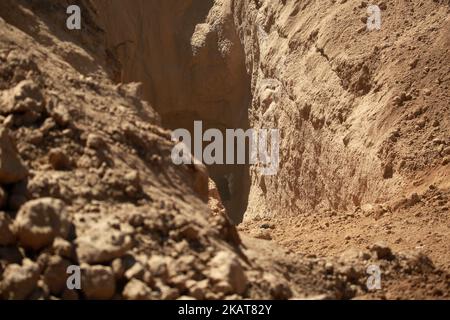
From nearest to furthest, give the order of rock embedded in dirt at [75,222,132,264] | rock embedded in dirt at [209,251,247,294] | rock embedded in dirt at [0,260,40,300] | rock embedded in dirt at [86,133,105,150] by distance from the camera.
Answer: rock embedded in dirt at [0,260,40,300] → rock embedded in dirt at [75,222,132,264] → rock embedded in dirt at [209,251,247,294] → rock embedded in dirt at [86,133,105,150]

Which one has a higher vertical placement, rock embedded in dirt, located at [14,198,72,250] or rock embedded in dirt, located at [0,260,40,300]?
rock embedded in dirt, located at [14,198,72,250]

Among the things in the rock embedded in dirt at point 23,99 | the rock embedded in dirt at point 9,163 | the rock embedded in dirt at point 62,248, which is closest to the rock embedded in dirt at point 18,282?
the rock embedded in dirt at point 62,248

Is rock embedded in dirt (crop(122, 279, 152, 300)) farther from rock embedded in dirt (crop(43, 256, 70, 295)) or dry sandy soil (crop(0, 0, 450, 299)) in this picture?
rock embedded in dirt (crop(43, 256, 70, 295))

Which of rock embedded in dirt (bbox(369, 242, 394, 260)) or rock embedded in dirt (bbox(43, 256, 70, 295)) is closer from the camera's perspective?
rock embedded in dirt (bbox(43, 256, 70, 295))

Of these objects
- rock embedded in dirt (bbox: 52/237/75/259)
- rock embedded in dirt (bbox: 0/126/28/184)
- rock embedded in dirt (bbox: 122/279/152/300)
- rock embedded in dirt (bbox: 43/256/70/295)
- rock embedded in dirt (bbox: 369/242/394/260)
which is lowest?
rock embedded in dirt (bbox: 122/279/152/300)

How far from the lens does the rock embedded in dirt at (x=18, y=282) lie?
448 cm

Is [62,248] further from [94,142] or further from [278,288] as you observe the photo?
[278,288]

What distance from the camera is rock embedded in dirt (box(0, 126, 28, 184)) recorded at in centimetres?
490

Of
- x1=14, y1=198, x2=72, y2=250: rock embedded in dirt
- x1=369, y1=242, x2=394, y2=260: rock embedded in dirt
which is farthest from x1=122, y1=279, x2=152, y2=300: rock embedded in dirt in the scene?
x1=369, y1=242, x2=394, y2=260: rock embedded in dirt

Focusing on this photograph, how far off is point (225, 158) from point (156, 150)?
9.99 metres

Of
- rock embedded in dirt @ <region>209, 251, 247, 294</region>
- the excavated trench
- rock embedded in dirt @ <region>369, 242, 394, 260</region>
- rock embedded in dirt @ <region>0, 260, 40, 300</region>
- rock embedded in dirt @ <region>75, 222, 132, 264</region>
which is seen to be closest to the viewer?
rock embedded in dirt @ <region>0, 260, 40, 300</region>

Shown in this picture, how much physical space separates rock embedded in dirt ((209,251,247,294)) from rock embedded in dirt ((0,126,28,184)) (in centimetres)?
131
